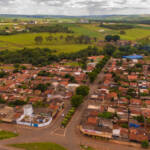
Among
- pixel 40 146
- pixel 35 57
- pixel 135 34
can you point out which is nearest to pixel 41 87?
pixel 40 146

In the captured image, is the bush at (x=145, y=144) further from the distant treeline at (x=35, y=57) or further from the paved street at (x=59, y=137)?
the distant treeline at (x=35, y=57)

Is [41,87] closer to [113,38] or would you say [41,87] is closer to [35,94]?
[35,94]

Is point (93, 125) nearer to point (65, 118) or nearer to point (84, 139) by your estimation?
point (84, 139)

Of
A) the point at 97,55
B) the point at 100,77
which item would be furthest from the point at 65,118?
the point at 97,55

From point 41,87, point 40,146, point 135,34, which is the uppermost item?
point 135,34

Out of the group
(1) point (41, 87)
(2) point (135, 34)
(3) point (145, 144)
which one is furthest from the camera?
(2) point (135, 34)

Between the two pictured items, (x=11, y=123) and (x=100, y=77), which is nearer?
(x=11, y=123)

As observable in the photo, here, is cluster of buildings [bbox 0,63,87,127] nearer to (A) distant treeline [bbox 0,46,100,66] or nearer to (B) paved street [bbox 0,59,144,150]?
(B) paved street [bbox 0,59,144,150]

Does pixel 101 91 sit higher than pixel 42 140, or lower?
higher

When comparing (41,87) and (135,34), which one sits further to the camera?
(135,34)
